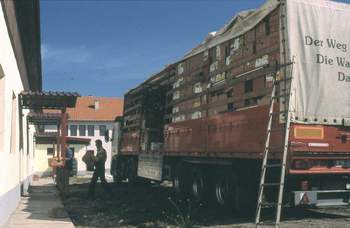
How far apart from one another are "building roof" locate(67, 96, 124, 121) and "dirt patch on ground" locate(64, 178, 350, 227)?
60.0 metres

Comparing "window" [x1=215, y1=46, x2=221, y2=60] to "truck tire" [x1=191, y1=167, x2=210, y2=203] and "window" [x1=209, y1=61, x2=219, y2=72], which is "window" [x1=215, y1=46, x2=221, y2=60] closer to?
"window" [x1=209, y1=61, x2=219, y2=72]

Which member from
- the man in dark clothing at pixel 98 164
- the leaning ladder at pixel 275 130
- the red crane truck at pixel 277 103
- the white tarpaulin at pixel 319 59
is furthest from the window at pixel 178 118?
the white tarpaulin at pixel 319 59

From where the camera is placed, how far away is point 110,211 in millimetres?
12836

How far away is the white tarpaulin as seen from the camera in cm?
916

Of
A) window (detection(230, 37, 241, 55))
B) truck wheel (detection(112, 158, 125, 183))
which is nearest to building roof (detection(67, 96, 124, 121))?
truck wheel (detection(112, 158, 125, 183))

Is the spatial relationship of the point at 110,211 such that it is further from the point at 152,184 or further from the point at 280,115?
the point at 152,184

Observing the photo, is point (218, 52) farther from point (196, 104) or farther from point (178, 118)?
point (178, 118)

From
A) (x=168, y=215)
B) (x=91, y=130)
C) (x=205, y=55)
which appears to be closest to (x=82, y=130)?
(x=91, y=130)

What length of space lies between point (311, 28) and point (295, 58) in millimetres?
704

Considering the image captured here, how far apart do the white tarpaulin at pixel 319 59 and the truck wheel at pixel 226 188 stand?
2.34 meters

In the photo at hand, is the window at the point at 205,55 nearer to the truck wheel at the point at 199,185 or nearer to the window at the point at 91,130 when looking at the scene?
the truck wheel at the point at 199,185

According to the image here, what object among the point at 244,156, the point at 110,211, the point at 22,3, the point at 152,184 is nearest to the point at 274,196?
the point at 244,156

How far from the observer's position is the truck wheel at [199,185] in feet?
40.4

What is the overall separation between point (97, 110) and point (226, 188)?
6842cm
